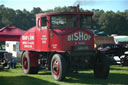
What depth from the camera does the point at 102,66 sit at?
11.4 m

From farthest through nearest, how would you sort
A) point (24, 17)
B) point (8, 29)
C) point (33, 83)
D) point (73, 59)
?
point (24, 17) < point (8, 29) < point (73, 59) < point (33, 83)

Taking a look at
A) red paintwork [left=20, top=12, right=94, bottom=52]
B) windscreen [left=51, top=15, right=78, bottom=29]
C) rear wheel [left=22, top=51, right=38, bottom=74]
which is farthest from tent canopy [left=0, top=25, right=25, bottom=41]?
windscreen [left=51, top=15, right=78, bottom=29]

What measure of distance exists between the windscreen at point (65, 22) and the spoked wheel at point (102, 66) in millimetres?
1807

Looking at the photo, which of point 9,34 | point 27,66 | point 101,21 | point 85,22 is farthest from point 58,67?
point 101,21

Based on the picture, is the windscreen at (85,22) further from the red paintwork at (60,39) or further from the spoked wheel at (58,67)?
the spoked wheel at (58,67)

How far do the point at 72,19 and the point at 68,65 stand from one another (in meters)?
1.90

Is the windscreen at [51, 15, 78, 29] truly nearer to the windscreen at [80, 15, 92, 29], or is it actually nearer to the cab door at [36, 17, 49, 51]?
the windscreen at [80, 15, 92, 29]

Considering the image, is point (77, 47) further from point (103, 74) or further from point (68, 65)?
point (103, 74)

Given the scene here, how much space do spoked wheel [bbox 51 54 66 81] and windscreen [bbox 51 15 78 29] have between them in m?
1.23

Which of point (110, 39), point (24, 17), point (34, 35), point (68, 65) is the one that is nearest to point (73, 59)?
point (68, 65)

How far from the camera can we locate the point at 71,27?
Result: 11070 millimetres

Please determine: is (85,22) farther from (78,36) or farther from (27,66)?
(27,66)

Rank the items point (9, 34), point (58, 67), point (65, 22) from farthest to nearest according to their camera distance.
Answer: point (9, 34) → point (65, 22) → point (58, 67)

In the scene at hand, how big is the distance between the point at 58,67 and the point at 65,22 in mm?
1874
